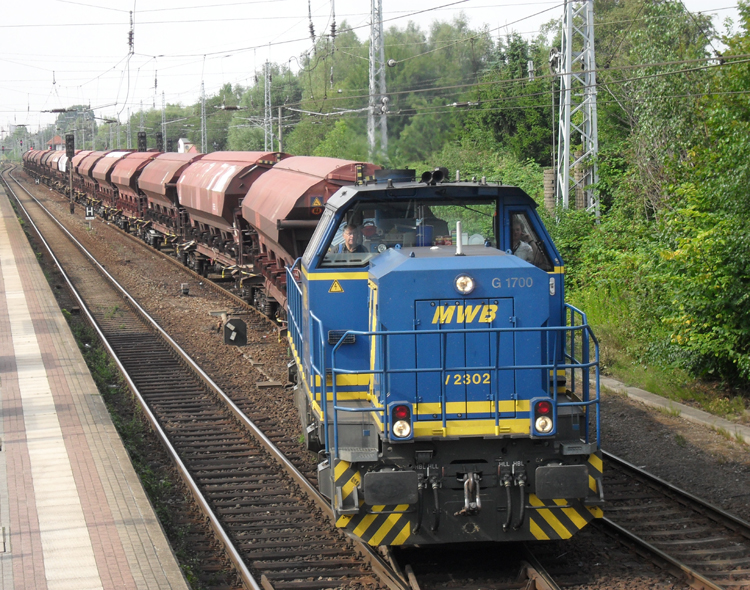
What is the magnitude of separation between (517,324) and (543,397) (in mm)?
619

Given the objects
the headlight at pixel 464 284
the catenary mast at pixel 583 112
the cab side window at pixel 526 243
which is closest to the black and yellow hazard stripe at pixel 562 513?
the headlight at pixel 464 284

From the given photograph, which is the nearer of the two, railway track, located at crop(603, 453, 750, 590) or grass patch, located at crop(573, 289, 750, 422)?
railway track, located at crop(603, 453, 750, 590)

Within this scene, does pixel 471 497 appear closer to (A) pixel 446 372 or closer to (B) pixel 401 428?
(B) pixel 401 428

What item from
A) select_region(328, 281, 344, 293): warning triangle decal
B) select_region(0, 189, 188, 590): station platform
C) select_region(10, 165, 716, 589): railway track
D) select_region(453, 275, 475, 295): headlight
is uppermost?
select_region(453, 275, 475, 295): headlight

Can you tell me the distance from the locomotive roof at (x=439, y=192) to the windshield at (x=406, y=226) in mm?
69

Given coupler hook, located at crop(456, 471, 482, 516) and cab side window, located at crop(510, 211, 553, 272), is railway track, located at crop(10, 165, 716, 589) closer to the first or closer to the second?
coupler hook, located at crop(456, 471, 482, 516)

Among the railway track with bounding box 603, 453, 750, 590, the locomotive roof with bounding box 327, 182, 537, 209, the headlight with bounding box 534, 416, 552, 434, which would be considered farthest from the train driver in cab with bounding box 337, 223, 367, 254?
the railway track with bounding box 603, 453, 750, 590

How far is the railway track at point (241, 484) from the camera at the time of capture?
276 inches

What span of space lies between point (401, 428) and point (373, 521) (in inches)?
32.5

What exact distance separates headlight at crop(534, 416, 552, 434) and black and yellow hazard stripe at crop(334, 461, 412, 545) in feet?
3.89

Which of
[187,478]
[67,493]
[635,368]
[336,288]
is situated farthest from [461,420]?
[635,368]

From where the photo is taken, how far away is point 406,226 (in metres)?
7.48

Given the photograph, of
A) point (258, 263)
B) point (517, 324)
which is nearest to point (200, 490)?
point (517, 324)

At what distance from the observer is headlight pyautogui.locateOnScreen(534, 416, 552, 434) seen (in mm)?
6230
